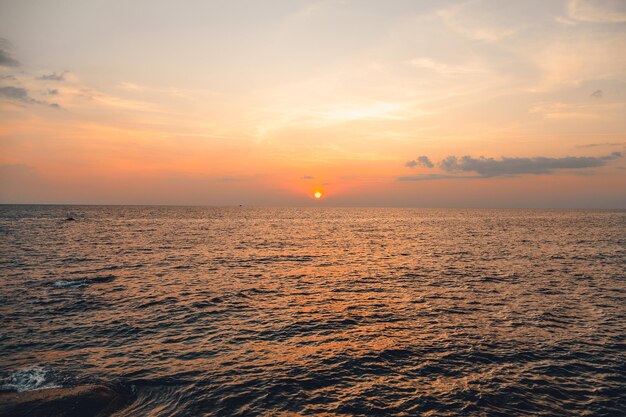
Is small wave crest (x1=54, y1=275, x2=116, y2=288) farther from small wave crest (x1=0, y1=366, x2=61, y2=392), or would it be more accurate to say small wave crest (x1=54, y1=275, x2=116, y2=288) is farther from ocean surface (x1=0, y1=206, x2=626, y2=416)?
small wave crest (x1=0, y1=366, x2=61, y2=392)

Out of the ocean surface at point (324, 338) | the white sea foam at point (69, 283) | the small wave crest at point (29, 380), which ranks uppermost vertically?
the white sea foam at point (69, 283)

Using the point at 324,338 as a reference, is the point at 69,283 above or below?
above

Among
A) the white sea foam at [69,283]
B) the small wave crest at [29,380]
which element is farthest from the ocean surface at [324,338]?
the white sea foam at [69,283]

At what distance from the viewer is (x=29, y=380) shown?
670 inches

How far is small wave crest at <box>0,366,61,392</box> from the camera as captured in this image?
53.5 feet

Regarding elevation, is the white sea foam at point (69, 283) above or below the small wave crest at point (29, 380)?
above

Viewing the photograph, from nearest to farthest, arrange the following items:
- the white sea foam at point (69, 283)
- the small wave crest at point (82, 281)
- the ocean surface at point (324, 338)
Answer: the ocean surface at point (324, 338) < the white sea foam at point (69, 283) < the small wave crest at point (82, 281)

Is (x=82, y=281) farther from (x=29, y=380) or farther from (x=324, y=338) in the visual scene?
(x=324, y=338)

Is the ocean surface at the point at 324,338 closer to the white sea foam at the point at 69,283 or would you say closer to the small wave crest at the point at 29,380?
the small wave crest at the point at 29,380

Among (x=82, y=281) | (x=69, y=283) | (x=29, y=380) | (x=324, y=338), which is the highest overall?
(x=69, y=283)

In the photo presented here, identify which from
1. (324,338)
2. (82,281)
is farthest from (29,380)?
(82,281)

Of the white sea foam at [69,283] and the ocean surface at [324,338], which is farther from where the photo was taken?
the white sea foam at [69,283]

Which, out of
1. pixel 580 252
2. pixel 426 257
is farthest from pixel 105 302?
pixel 580 252

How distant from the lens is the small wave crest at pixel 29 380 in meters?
16.3
